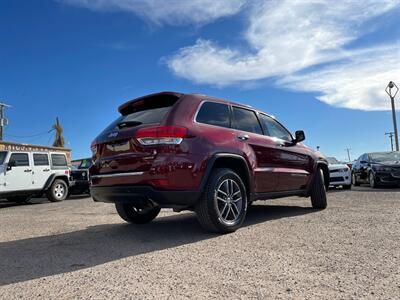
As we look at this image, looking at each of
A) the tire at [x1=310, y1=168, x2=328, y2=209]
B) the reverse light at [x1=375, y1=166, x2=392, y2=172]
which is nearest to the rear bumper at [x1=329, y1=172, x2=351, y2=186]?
the reverse light at [x1=375, y1=166, x2=392, y2=172]

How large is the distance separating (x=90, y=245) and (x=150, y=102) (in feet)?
6.41

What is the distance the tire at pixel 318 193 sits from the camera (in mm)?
7344

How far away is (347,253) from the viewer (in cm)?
386

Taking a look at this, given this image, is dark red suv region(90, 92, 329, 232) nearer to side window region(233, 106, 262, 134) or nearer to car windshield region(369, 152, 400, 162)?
side window region(233, 106, 262, 134)

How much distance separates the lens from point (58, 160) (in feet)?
48.5

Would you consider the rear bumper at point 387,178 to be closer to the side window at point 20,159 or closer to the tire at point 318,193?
the tire at point 318,193

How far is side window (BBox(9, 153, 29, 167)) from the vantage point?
1300 cm

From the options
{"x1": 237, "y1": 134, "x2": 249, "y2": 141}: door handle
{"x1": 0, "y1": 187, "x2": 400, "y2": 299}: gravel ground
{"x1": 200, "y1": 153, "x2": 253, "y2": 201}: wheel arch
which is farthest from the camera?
{"x1": 237, "y1": 134, "x2": 249, "y2": 141}: door handle

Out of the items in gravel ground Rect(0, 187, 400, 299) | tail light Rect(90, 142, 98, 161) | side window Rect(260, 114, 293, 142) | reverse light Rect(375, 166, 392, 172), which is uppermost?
side window Rect(260, 114, 293, 142)

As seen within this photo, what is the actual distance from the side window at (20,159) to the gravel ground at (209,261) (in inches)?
302

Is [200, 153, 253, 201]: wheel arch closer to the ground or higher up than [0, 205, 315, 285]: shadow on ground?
higher up

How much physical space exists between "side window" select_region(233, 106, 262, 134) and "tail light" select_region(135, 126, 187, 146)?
1.27 m

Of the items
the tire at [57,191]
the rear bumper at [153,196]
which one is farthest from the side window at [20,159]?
the rear bumper at [153,196]

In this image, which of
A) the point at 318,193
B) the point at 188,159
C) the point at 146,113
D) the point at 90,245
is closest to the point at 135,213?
the point at 90,245
